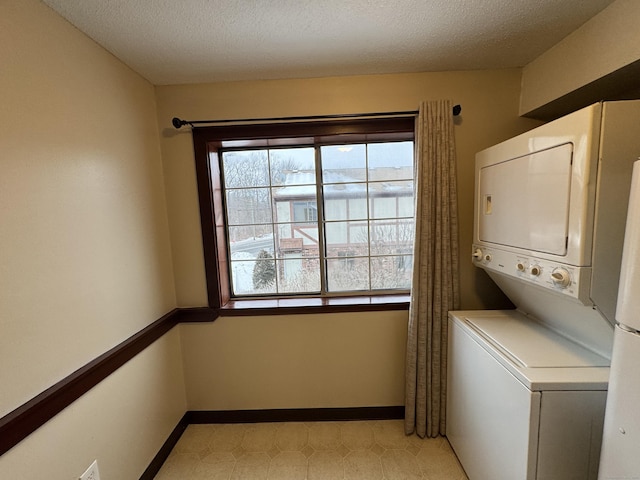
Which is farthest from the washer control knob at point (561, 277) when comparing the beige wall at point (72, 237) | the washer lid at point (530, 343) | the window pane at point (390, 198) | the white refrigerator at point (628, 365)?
the beige wall at point (72, 237)

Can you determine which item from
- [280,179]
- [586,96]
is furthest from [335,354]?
[586,96]

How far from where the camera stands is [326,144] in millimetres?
1900

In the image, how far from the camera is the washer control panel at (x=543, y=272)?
38.1 inches

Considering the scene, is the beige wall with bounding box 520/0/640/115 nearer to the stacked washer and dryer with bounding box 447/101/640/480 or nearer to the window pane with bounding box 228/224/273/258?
the stacked washer and dryer with bounding box 447/101/640/480

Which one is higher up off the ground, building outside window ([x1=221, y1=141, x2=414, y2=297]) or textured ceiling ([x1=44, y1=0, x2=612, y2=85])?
textured ceiling ([x1=44, y1=0, x2=612, y2=85])

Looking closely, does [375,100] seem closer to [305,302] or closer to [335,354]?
[305,302]

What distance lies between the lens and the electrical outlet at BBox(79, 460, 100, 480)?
44.0 inches

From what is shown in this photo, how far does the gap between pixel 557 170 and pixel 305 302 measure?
1.48 meters

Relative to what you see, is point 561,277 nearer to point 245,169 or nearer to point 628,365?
point 628,365

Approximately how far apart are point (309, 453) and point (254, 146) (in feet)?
6.47

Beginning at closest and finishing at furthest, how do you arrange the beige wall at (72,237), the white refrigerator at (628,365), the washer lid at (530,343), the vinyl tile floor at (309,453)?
1. the white refrigerator at (628,365)
2. the beige wall at (72,237)
3. the washer lid at (530,343)
4. the vinyl tile floor at (309,453)

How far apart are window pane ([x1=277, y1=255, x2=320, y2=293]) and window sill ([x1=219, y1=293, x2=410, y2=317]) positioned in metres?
0.13

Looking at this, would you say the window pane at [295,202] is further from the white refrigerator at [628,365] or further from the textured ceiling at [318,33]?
the white refrigerator at [628,365]

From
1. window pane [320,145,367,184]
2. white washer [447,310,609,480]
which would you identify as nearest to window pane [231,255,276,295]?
window pane [320,145,367,184]
